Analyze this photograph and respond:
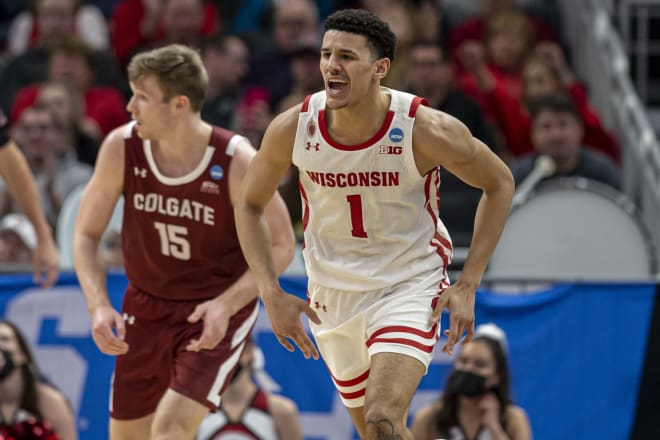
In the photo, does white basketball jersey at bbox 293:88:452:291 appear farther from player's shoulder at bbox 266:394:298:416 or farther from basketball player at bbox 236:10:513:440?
player's shoulder at bbox 266:394:298:416

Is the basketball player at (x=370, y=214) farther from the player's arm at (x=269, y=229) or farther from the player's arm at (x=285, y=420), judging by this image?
the player's arm at (x=285, y=420)

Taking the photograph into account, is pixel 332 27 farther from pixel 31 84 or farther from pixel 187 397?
pixel 31 84

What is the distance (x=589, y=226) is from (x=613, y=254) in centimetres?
26

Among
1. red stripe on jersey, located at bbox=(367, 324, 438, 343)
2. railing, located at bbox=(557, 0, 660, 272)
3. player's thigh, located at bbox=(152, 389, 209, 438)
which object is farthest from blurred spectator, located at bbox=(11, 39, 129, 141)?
red stripe on jersey, located at bbox=(367, 324, 438, 343)

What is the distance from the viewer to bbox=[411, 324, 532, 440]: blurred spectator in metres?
7.40

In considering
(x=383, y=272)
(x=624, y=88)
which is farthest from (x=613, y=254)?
(x=383, y=272)

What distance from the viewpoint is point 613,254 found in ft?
27.1

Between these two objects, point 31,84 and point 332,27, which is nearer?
point 332,27

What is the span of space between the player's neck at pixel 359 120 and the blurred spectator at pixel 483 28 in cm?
651

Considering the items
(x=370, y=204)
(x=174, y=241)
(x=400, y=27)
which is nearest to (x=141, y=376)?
(x=174, y=241)

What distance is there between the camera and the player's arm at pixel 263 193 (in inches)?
211

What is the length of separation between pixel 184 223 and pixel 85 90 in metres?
5.26

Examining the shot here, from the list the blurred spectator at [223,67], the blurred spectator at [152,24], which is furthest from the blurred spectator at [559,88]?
the blurred spectator at [152,24]

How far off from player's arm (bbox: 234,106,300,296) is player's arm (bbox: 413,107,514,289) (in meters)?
0.57
